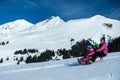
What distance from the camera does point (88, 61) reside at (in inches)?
758

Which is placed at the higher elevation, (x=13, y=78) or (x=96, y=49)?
(x=96, y=49)

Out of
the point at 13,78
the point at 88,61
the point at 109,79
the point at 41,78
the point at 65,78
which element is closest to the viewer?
the point at 109,79

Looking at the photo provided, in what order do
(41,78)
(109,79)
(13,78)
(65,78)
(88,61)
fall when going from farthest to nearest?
(88,61)
(13,78)
(41,78)
(65,78)
(109,79)

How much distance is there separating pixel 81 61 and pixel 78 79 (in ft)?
20.6

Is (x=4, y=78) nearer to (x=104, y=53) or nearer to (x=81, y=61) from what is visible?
(x=81, y=61)

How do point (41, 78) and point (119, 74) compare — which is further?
point (41, 78)

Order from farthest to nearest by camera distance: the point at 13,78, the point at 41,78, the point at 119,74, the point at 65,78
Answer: the point at 13,78
the point at 41,78
the point at 65,78
the point at 119,74

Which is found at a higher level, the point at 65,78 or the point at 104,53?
the point at 104,53

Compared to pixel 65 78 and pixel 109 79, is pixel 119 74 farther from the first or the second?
pixel 65 78

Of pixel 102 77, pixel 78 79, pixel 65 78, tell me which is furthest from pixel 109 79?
pixel 65 78

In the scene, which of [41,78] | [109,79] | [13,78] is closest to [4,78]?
[13,78]

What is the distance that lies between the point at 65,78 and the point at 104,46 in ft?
22.4

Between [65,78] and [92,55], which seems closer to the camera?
[65,78]

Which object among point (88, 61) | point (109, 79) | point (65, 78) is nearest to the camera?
point (109, 79)
